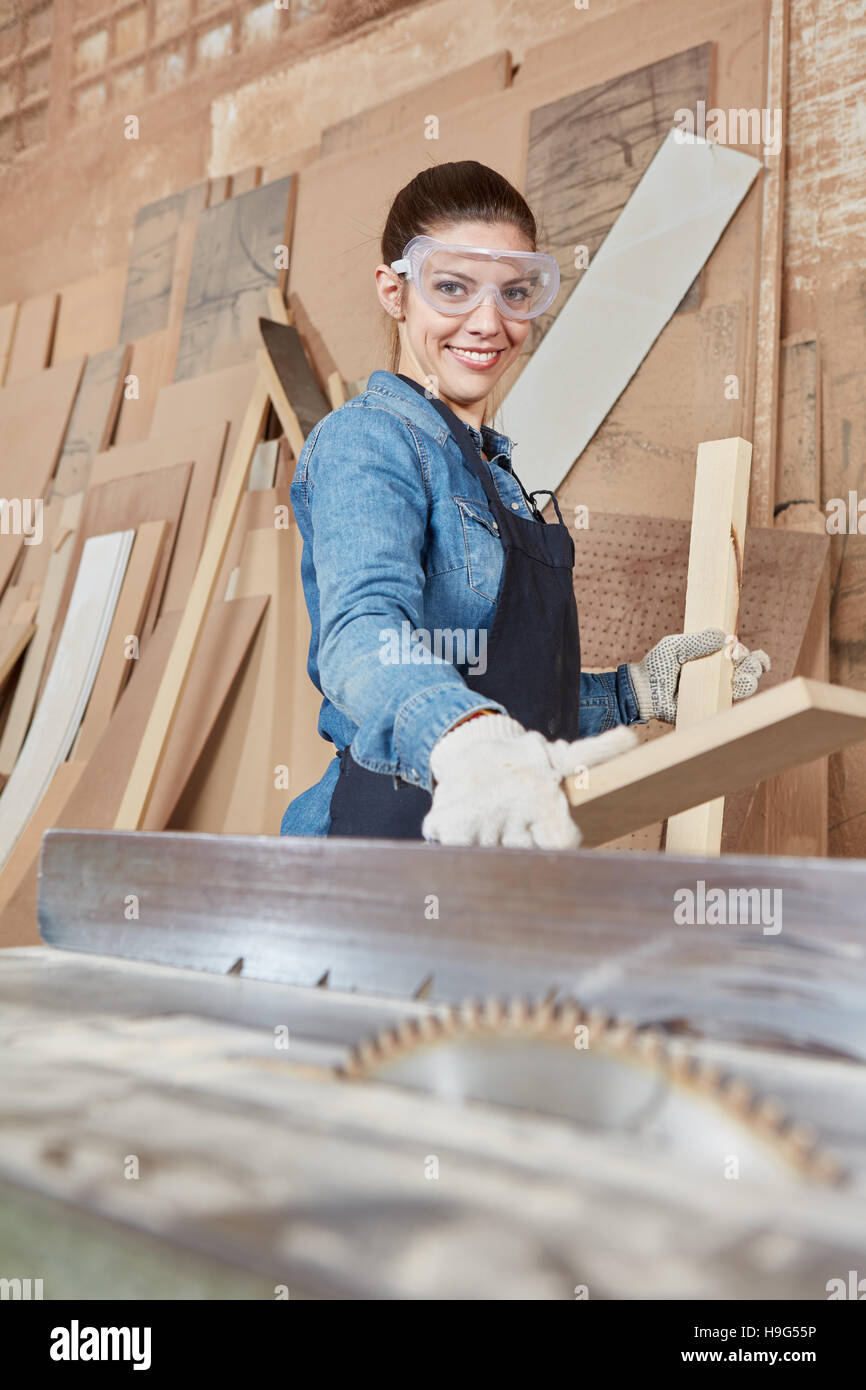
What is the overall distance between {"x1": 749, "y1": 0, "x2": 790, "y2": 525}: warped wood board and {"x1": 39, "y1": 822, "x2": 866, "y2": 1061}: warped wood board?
214cm

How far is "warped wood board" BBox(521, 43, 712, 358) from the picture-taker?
295cm

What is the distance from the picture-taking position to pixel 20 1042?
674 millimetres

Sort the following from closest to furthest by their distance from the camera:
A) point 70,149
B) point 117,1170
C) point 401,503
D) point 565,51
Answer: point 117,1170 → point 401,503 → point 565,51 → point 70,149

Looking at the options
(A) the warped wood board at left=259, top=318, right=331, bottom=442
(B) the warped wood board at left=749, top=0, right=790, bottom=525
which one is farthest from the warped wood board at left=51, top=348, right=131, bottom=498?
(B) the warped wood board at left=749, top=0, right=790, bottom=525

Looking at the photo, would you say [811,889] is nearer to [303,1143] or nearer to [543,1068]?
[543,1068]

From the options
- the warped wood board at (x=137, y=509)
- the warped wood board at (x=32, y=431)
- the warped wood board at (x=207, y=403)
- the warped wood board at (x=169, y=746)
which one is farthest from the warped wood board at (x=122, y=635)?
the warped wood board at (x=32, y=431)

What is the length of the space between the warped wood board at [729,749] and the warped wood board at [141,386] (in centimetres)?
360

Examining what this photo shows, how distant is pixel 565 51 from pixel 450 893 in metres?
3.28

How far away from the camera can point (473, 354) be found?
5.51 ft

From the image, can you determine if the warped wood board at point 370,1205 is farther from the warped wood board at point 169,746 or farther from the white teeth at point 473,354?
the warped wood board at point 169,746

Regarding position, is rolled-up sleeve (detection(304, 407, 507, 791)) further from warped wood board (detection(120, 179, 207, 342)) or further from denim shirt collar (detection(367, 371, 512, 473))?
warped wood board (detection(120, 179, 207, 342))

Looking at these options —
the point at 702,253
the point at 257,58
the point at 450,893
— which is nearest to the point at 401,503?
the point at 450,893

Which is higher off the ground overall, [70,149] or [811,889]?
[70,149]

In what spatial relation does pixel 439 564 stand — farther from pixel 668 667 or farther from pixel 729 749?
pixel 729 749
